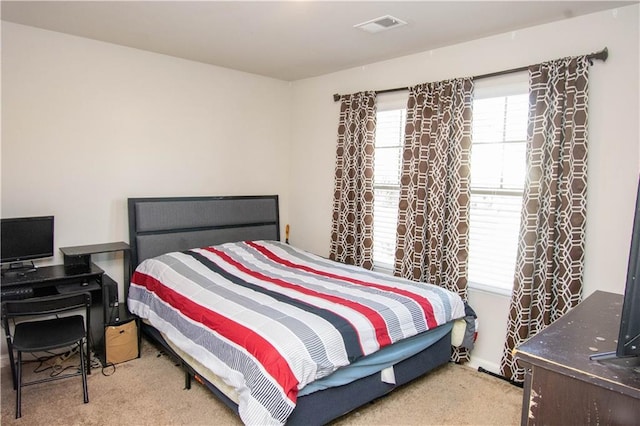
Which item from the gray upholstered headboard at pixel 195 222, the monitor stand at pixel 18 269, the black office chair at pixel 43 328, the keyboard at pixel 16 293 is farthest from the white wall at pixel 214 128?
the black office chair at pixel 43 328

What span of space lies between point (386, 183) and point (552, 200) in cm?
152

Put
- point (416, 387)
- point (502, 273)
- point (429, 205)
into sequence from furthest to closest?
point (429, 205), point (502, 273), point (416, 387)

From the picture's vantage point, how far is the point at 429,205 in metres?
3.42

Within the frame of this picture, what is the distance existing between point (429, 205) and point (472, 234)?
0.41 metres

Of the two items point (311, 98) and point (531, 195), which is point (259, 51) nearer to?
point (311, 98)

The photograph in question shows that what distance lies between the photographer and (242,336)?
225 centimetres

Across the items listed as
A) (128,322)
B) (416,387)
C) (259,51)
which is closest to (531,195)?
(416,387)

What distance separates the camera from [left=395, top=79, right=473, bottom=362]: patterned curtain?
128 inches

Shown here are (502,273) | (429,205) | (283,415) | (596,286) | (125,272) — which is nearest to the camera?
(283,415)

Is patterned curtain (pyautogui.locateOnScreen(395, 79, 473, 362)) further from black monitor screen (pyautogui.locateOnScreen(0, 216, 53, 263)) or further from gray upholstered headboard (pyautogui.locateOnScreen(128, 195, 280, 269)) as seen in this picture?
black monitor screen (pyautogui.locateOnScreen(0, 216, 53, 263))

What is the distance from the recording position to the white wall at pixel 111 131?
3135 millimetres

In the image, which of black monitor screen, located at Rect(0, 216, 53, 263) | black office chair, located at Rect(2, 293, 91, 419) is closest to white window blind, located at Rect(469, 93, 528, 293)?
black office chair, located at Rect(2, 293, 91, 419)

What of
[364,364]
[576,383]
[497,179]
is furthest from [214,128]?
[576,383]

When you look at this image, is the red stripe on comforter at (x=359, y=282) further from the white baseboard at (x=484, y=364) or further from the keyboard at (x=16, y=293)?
the keyboard at (x=16, y=293)
